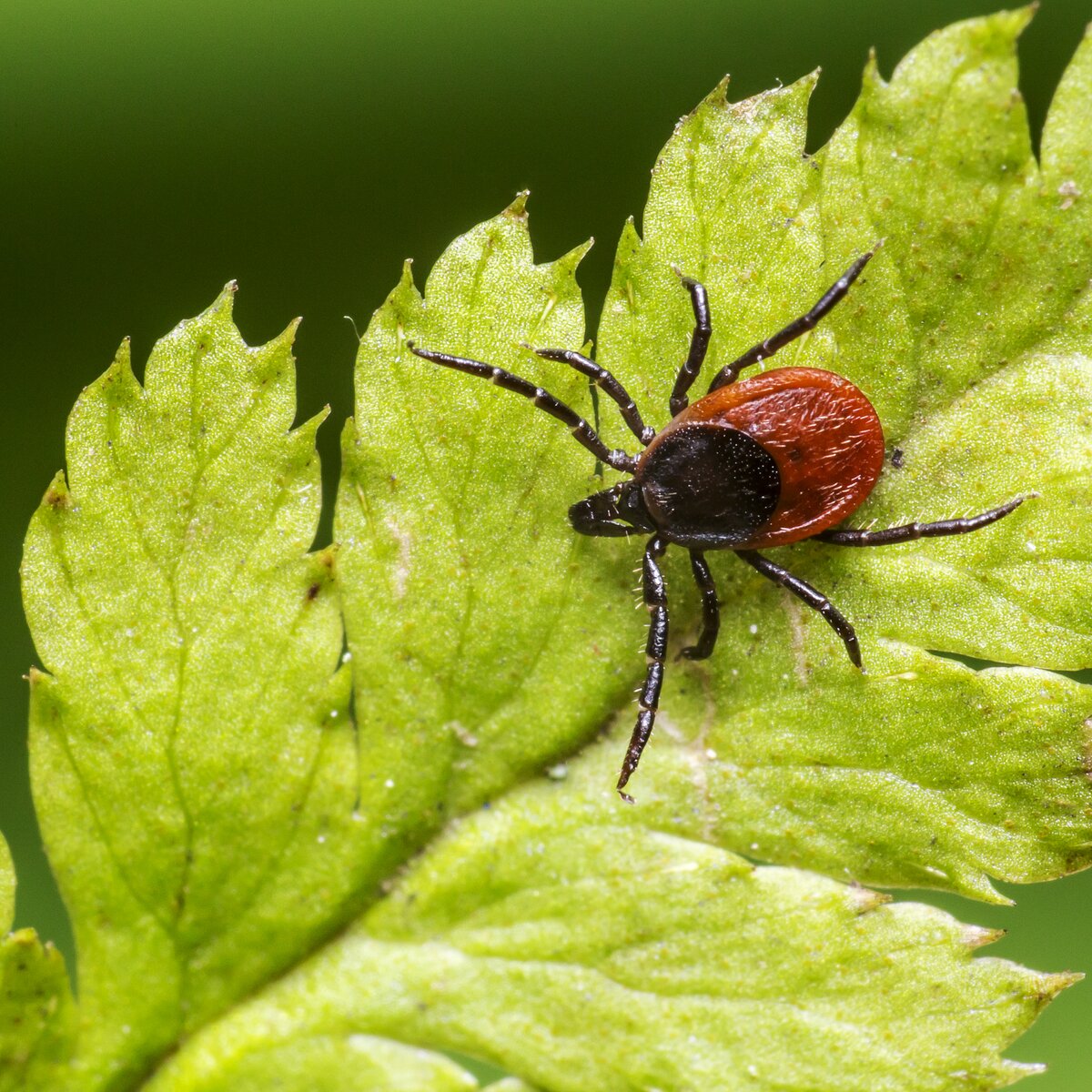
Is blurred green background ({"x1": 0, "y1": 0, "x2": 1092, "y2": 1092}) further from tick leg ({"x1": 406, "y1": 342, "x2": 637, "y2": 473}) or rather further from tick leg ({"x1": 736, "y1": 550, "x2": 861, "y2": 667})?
tick leg ({"x1": 736, "y1": 550, "x2": 861, "y2": 667})

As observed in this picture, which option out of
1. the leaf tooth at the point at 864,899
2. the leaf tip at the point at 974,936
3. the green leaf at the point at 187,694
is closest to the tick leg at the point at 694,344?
the green leaf at the point at 187,694

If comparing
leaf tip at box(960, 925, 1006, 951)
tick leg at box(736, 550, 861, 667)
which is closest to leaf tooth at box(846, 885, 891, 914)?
leaf tip at box(960, 925, 1006, 951)

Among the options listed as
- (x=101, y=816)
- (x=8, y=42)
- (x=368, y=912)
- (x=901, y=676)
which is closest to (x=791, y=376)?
(x=901, y=676)

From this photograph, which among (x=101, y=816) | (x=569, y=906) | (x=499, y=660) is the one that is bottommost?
(x=569, y=906)

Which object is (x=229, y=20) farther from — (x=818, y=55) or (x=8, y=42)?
(x=818, y=55)

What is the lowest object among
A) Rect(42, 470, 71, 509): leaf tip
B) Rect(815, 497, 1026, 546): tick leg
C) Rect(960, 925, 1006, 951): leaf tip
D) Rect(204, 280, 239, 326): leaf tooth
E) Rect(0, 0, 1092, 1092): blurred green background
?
Rect(960, 925, 1006, 951): leaf tip

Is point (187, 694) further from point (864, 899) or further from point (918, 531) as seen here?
point (918, 531)
